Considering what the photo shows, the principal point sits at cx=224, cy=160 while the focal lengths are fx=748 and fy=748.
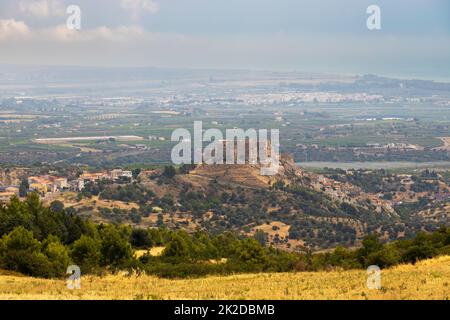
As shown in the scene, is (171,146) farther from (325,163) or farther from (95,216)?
(95,216)

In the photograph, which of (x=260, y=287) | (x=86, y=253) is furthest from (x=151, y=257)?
(x=260, y=287)

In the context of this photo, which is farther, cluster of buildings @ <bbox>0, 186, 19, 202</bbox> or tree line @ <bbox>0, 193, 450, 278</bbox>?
cluster of buildings @ <bbox>0, 186, 19, 202</bbox>

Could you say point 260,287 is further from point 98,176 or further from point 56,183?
point 98,176

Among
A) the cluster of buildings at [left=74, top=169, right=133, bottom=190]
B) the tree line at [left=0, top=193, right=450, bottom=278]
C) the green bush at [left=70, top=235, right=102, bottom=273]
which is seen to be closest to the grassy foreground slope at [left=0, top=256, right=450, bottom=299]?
the tree line at [left=0, top=193, right=450, bottom=278]

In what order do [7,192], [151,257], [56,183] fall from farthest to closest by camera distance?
[56,183], [7,192], [151,257]

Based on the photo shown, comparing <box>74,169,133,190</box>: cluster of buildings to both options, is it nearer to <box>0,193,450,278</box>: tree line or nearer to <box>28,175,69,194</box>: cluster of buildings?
<box>28,175,69,194</box>: cluster of buildings

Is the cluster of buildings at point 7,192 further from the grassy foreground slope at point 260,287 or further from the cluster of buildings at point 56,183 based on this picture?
the grassy foreground slope at point 260,287

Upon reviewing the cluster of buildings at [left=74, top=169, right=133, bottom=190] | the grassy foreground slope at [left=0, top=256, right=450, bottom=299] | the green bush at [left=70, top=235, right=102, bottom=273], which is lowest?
the cluster of buildings at [left=74, top=169, right=133, bottom=190]
